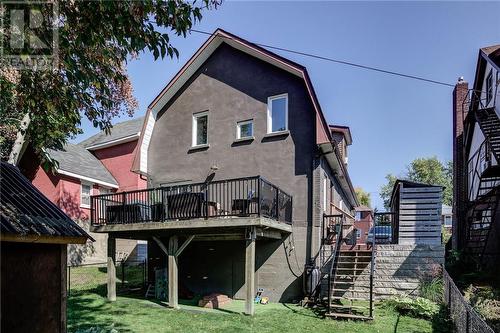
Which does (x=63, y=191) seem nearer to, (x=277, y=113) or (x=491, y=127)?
(x=277, y=113)

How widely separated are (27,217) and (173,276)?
243 inches

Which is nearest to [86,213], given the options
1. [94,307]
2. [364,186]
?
[94,307]

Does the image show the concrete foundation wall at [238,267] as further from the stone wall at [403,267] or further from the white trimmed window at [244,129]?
the white trimmed window at [244,129]

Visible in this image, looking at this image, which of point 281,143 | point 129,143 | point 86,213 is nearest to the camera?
point 281,143

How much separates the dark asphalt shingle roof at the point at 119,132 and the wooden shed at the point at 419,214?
13.9m

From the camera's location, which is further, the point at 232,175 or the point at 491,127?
the point at 232,175

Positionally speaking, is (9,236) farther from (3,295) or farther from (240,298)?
(240,298)

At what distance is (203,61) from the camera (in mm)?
13516

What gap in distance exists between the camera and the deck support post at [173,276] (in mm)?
9953

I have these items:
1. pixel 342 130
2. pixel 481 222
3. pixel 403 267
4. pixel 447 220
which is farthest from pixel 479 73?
pixel 447 220

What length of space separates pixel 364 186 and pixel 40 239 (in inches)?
1768

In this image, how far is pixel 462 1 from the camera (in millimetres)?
8836

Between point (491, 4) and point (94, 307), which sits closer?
point (491, 4)

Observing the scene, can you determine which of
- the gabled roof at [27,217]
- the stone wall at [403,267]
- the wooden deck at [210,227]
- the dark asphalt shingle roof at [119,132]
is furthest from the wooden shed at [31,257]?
the dark asphalt shingle roof at [119,132]
